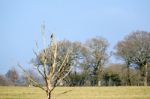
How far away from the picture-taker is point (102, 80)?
104875 mm

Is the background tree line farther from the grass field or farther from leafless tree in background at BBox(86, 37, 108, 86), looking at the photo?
the grass field

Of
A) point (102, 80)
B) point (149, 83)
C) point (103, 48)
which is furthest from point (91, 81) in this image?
point (149, 83)

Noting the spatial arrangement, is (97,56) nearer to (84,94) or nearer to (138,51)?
(138,51)

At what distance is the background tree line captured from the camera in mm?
93938

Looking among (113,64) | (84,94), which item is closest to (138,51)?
(113,64)

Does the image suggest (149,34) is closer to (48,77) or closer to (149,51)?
(149,51)

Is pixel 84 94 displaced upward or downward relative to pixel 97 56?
downward

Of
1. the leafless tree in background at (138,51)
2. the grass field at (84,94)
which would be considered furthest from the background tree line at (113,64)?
the grass field at (84,94)

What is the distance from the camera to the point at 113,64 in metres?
103

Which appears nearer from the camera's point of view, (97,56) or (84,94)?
(84,94)

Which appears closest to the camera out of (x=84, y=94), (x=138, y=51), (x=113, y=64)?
(x=84, y=94)

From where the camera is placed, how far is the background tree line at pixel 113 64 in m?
93.9

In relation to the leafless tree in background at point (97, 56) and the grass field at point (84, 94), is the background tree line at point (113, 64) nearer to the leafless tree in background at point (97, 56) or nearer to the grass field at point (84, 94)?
the leafless tree in background at point (97, 56)

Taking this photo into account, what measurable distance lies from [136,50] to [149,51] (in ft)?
11.5
